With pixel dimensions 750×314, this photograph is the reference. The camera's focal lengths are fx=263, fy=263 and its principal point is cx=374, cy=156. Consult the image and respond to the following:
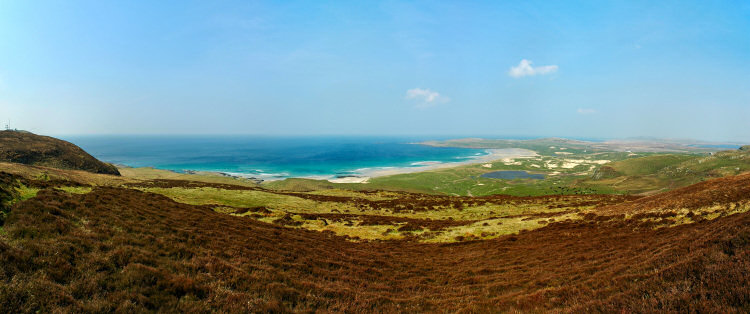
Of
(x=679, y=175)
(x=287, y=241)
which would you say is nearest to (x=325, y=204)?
(x=287, y=241)

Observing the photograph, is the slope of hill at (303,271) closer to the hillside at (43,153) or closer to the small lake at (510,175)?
the hillside at (43,153)

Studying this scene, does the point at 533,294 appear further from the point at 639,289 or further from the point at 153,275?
the point at 153,275

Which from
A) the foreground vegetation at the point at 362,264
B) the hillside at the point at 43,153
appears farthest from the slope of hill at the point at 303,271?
the hillside at the point at 43,153

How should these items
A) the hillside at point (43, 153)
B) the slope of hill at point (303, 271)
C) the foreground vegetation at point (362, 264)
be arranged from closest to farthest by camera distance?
the slope of hill at point (303, 271) < the foreground vegetation at point (362, 264) < the hillside at point (43, 153)

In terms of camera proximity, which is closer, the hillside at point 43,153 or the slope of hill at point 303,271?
the slope of hill at point 303,271

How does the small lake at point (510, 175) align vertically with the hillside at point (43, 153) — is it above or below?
below
